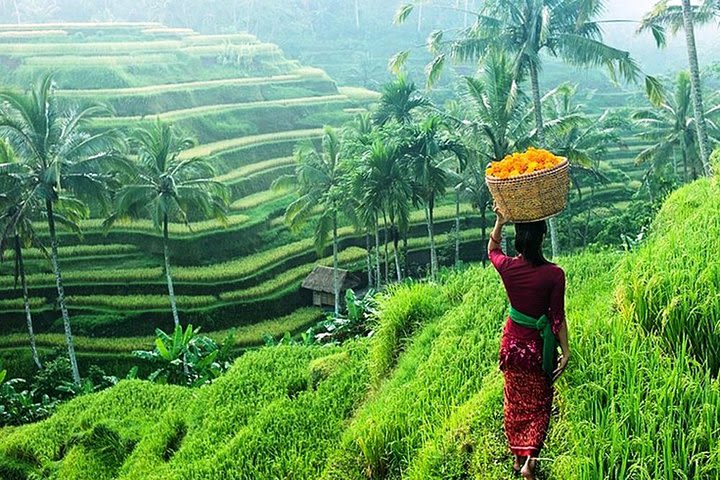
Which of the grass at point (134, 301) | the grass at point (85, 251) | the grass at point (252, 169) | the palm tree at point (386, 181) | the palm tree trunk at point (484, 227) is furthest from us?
the grass at point (252, 169)

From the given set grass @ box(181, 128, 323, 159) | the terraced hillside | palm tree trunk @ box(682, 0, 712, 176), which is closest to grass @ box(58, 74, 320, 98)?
the terraced hillside

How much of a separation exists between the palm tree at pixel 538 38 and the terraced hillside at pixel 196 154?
8733 mm

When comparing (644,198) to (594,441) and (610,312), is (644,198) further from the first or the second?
(594,441)

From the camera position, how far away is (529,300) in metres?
2.73

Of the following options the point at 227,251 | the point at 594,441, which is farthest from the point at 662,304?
the point at 227,251

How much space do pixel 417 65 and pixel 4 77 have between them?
3537 cm

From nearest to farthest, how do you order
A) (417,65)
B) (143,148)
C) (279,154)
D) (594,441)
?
(594,441), (143,148), (279,154), (417,65)

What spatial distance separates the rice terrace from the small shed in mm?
71

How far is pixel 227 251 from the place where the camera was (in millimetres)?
19969

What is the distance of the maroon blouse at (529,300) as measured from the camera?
269cm

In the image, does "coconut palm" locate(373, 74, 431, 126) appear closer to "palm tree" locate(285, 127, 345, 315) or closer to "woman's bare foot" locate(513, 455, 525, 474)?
"palm tree" locate(285, 127, 345, 315)

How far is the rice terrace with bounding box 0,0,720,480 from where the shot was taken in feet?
9.29

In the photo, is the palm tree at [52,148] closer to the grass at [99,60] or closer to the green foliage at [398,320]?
the green foliage at [398,320]

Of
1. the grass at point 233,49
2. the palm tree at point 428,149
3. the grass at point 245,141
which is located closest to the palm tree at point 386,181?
the palm tree at point 428,149
